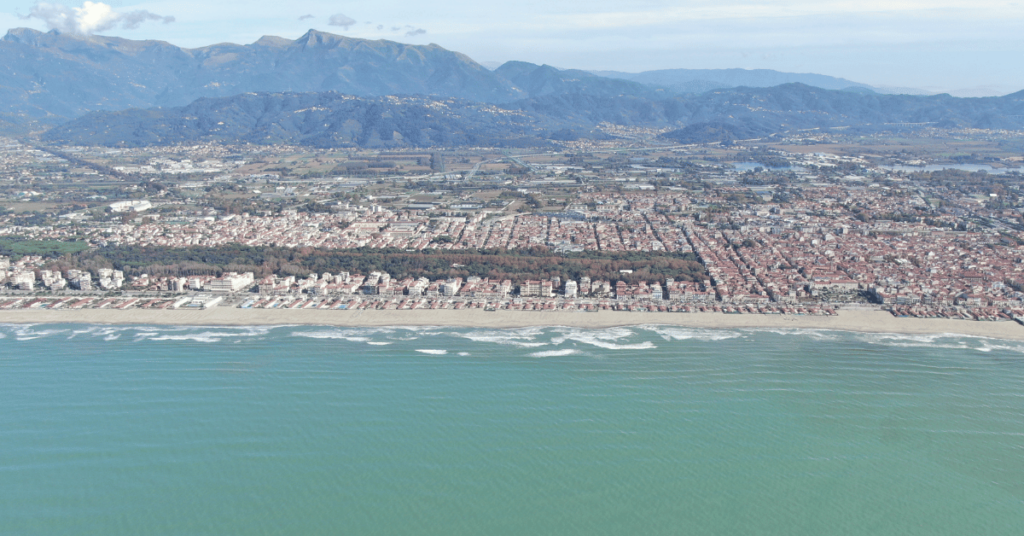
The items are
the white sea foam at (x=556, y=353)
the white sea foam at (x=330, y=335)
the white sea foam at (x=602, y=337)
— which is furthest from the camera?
the white sea foam at (x=330, y=335)

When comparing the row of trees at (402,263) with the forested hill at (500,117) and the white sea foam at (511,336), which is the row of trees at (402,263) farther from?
the forested hill at (500,117)

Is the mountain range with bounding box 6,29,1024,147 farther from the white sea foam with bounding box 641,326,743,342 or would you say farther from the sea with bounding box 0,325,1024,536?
the sea with bounding box 0,325,1024,536

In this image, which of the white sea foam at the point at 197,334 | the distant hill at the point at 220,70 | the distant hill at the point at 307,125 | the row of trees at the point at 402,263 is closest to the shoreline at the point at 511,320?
the white sea foam at the point at 197,334

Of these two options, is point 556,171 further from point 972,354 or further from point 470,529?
point 470,529

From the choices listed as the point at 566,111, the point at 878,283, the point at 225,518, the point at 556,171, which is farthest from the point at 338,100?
the point at 225,518

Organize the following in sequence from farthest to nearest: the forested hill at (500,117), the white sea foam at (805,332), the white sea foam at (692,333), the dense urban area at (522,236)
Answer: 1. the forested hill at (500,117)
2. the dense urban area at (522,236)
3. the white sea foam at (805,332)
4. the white sea foam at (692,333)
